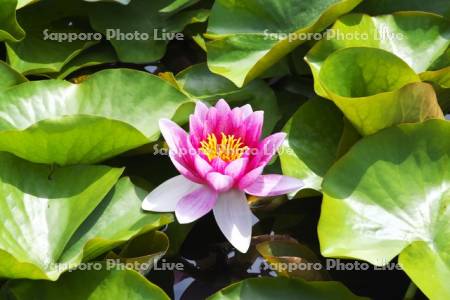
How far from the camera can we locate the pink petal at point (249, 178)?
1230mm

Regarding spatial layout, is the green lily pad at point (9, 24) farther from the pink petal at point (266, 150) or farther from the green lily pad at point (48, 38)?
the pink petal at point (266, 150)

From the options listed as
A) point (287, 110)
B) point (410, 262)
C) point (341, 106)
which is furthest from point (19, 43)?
point (410, 262)

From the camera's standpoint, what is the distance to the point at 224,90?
5.10 ft

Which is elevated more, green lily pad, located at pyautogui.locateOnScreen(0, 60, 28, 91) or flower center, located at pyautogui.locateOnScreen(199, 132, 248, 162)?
green lily pad, located at pyautogui.locateOnScreen(0, 60, 28, 91)

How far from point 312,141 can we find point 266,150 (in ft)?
0.59

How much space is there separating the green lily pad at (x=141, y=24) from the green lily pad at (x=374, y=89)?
0.51 meters

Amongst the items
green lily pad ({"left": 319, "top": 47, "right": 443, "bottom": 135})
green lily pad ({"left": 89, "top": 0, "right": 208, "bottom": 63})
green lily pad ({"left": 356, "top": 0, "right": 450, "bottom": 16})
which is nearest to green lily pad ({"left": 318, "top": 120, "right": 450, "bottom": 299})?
green lily pad ({"left": 319, "top": 47, "right": 443, "bottom": 135})

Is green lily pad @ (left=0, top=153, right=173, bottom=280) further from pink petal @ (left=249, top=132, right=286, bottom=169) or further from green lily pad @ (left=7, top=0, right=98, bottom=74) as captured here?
green lily pad @ (left=7, top=0, right=98, bottom=74)

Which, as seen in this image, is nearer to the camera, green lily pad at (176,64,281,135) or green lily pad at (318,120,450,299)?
green lily pad at (318,120,450,299)

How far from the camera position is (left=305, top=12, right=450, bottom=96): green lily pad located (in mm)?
1478

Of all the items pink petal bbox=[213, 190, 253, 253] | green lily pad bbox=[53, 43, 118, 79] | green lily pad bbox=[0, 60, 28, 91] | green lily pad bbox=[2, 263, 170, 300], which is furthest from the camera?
green lily pad bbox=[53, 43, 118, 79]

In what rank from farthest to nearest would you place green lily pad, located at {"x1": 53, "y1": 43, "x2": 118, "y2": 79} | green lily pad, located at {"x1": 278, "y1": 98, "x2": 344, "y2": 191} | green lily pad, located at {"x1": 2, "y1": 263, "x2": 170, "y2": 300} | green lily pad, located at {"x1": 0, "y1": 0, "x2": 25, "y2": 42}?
1. green lily pad, located at {"x1": 53, "y1": 43, "x2": 118, "y2": 79}
2. green lily pad, located at {"x1": 0, "y1": 0, "x2": 25, "y2": 42}
3. green lily pad, located at {"x1": 278, "y1": 98, "x2": 344, "y2": 191}
4. green lily pad, located at {"x1": 2, "y1": 263, "x2": 170, "y2": 300}

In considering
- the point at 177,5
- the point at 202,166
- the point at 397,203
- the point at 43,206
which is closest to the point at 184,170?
the point at 202,166

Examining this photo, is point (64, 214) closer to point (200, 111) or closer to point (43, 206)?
point (43, 206)
